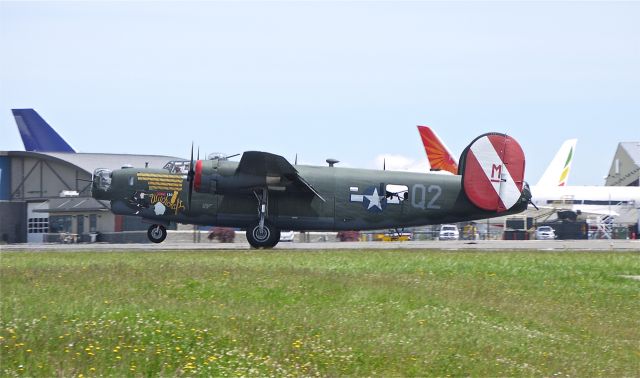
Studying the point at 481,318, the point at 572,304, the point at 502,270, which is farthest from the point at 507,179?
the point at 481,318

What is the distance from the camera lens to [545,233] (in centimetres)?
6206

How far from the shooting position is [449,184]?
36.1m

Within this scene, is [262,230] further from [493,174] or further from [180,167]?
[493,174]

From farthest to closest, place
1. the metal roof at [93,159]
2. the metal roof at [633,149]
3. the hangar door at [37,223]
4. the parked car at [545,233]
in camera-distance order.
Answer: the metal roof at [633,149], the metal roof at [93,159], the hangar door at [37,223], the parked car at [545,233]

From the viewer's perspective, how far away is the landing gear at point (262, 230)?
34.8 metres

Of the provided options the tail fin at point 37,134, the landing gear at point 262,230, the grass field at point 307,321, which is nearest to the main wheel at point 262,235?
the landing gear at point 262,230

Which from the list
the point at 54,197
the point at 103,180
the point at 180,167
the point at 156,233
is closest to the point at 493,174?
the point at 180,167

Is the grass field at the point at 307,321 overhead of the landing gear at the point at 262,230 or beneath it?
beneath

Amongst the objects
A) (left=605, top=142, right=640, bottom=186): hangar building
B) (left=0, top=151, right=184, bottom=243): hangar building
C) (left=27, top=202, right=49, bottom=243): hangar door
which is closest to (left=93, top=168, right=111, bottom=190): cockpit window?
(left=0, top=151, right=184, bottom=243): hangar building

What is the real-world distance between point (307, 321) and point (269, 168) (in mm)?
18320

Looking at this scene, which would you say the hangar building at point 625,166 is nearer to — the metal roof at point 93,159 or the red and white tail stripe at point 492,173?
the metal roof at point 93,159

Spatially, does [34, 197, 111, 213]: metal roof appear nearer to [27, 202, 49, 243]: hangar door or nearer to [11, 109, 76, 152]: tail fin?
[27, 202, 49, 243]: hangar door

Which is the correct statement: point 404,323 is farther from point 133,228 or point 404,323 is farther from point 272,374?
point 133,228

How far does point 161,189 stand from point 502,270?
52.3 feet
